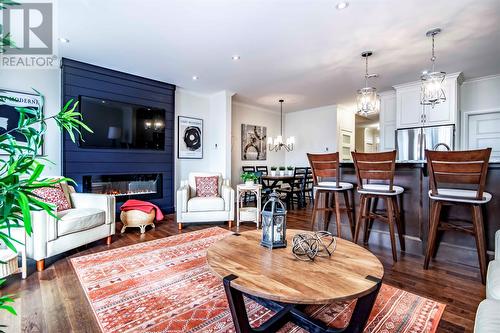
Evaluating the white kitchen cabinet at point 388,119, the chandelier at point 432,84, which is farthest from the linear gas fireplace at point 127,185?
the white kitchen cabinet at point 388,119

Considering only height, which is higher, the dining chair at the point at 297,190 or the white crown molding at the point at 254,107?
the white crown molding at the point at 254,107

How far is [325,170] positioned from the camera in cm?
286

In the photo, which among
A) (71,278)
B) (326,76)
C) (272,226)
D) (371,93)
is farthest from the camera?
(326,76)

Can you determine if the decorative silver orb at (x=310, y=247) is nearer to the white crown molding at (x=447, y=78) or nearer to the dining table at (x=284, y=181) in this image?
the dining table at (x=284, y=181)

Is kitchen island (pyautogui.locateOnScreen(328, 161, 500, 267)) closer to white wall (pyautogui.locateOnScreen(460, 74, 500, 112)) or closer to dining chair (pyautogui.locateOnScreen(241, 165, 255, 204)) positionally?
white wall (pyautogui.locateOnScreen(460, 74, 500, 112))

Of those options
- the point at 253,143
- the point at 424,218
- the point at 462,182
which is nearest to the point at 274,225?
the point at 462,182

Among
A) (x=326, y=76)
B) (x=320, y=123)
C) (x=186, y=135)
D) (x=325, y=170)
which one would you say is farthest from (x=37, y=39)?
(x=320, y=123)

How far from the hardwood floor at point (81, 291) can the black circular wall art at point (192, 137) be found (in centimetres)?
283

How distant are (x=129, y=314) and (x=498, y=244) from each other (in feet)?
8.20

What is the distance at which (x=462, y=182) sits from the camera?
2.10 metres

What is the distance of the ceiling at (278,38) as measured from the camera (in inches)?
94.7

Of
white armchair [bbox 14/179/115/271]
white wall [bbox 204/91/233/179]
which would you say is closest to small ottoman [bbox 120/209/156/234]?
white armchair [bbox 14/179/115/271]

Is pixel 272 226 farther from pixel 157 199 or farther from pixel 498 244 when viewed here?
pixel 157 199

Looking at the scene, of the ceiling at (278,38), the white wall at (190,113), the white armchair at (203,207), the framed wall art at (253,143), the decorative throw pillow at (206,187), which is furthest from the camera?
the framed wall art at (253,143)
